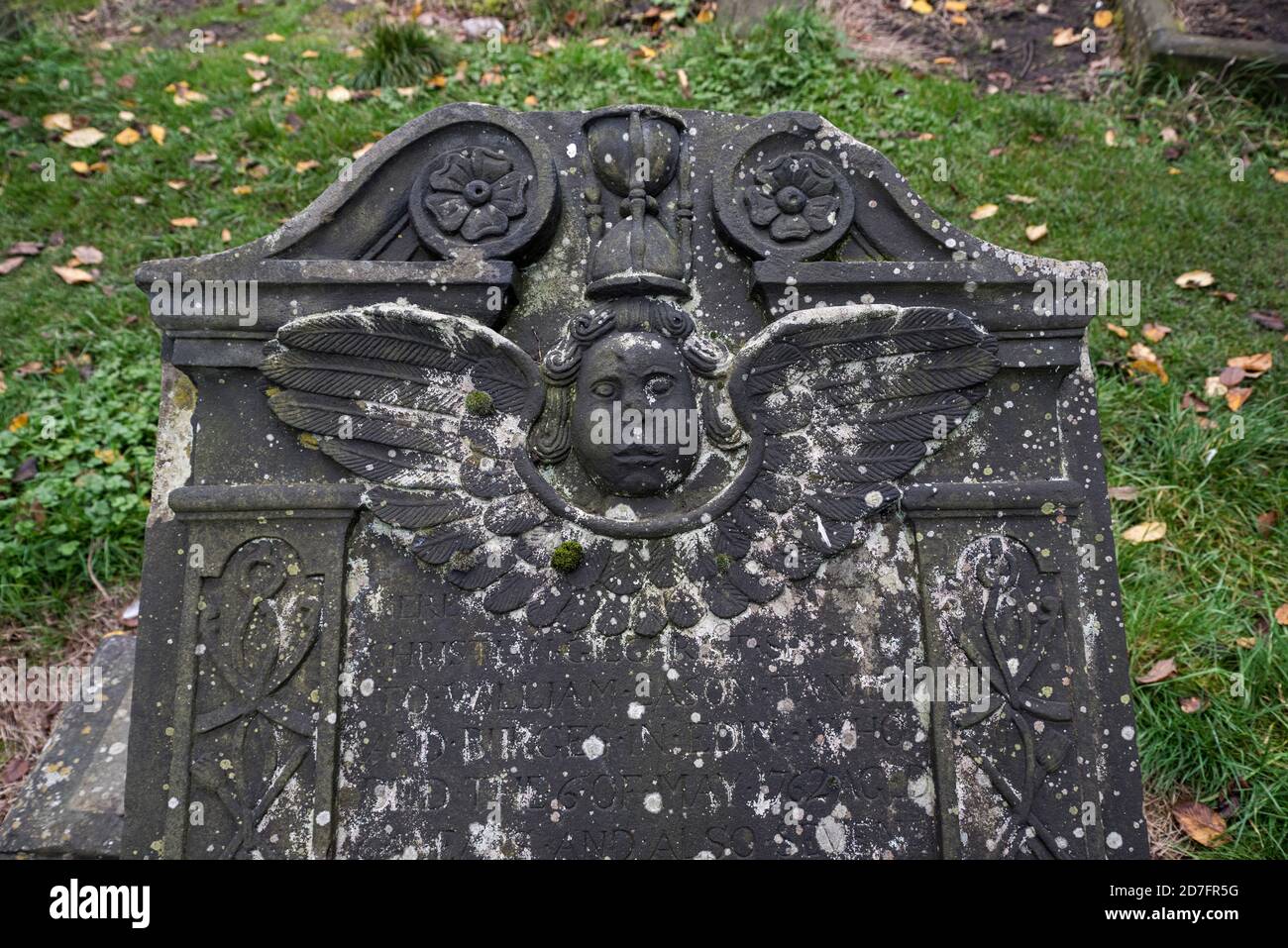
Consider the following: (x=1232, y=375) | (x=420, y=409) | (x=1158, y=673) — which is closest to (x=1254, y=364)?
(x=1232, y=375)

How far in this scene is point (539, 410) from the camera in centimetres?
279

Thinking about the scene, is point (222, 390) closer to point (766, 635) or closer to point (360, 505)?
point (360, 505)

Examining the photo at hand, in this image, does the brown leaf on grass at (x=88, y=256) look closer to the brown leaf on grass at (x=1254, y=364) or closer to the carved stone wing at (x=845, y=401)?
the carved stone wing at (x=845, y=401)

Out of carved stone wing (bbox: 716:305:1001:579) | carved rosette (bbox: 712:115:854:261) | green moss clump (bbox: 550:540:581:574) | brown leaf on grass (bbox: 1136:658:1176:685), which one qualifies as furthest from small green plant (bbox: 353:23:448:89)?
brown leaf on grass (bbox: 1136:658:1176:685)

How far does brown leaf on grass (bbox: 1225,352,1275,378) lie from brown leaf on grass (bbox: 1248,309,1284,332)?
0.24m

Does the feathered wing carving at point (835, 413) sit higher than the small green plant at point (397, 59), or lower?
lower

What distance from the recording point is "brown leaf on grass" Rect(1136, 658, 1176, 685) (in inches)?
149

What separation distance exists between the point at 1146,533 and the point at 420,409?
128 inches

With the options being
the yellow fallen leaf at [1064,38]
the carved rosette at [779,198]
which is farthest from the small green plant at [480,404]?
the yellow fallen leaf at [1064,38]

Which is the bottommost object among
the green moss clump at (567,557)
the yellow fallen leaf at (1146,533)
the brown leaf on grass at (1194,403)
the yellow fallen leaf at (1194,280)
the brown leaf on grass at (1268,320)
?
the green moss clump at (567,557)

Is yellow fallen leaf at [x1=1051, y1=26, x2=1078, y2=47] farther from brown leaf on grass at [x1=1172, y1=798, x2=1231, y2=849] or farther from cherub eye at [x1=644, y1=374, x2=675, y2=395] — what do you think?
cherub eye at [x1=644, y1=374, x2=675, y2=395]

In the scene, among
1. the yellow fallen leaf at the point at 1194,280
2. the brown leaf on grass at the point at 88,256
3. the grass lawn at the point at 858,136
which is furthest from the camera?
the brown leaf on grass at the point at 88,256

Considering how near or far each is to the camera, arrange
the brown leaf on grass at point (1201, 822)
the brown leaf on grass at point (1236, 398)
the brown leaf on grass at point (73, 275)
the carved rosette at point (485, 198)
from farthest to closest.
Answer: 1. the brown leaf on grass at point (73, 275)
2. the brown leaf on grass at point (1236, 398)
3. the brown leaf on grass at point (1201, 822)
4. the carved rosette at point (485, 198)

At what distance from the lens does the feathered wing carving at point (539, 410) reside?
270 centimetres
